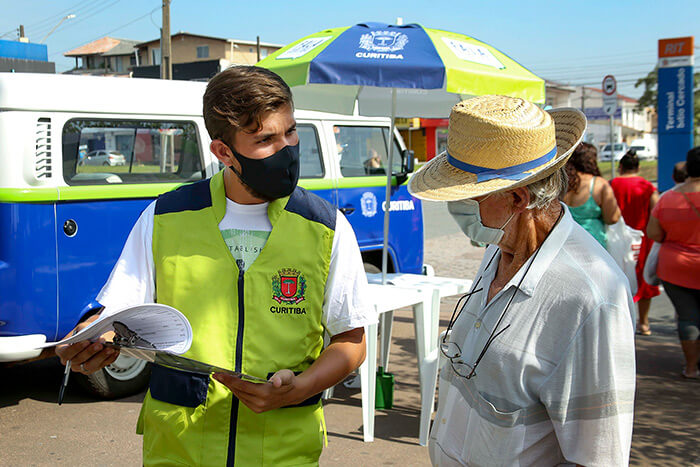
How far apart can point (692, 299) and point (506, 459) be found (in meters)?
4.66

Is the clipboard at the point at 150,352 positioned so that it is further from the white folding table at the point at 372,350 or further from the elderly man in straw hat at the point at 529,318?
the white folding table at the point at 372,350

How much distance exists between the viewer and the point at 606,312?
164 centimetres

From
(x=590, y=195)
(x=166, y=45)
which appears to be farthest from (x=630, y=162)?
(x=166, y=45)

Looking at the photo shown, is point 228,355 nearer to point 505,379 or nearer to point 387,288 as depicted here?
point 505,379

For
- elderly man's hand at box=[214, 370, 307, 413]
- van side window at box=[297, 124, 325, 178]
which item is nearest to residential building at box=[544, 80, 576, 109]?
van side window at box=[297, 124, 325, 178]

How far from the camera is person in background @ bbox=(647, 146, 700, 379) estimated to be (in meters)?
5.61

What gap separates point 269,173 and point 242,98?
0.77 ft

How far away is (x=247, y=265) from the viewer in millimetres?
1948

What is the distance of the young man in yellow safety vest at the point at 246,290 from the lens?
190 cm

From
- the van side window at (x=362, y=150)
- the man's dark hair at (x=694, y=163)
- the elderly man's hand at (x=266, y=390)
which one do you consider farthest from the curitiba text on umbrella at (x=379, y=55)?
the elderly man's hand at (x=266, y=390)

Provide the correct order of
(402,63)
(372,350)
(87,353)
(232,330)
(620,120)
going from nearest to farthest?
(87,353), (232,330), (372,350), (402,63), (620,120)

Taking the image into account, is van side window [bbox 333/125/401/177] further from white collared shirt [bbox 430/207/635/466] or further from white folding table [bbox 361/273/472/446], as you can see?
white collared shirt [bbox 430/207/635/466]

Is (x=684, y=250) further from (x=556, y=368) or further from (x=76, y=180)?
(x=76, y=180)

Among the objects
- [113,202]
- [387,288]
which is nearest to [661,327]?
[387,288]
